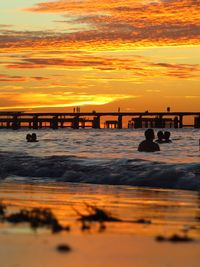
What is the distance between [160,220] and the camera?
9.43 meters

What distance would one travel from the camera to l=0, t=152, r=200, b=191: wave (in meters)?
17.7

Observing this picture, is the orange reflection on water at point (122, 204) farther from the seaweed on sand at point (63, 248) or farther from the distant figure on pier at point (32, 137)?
the distant figure on pier at point (32, 137)

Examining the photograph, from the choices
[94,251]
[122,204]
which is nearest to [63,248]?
[94,251]

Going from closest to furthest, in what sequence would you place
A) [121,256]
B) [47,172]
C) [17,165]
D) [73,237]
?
[121,256], [73,237], [47,172], [17,165]

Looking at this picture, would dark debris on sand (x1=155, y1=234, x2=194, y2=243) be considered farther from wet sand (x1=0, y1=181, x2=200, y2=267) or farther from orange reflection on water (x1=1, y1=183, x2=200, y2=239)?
orange reflection on water (x1=1, y1=183, x2=200, y2=239)

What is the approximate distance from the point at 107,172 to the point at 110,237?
40.7 feet

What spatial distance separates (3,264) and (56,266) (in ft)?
1.63

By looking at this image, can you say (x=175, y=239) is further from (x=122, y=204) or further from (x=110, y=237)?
(x=122, y=204)

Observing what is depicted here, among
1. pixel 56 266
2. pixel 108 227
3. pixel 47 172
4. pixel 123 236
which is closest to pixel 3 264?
pixel 56 266

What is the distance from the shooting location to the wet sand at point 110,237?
21.2 ft

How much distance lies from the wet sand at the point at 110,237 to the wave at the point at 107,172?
4.61m

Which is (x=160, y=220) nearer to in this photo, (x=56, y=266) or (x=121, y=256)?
(x=121, y=256)

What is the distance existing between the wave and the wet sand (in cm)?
461

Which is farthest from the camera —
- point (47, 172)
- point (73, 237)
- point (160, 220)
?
point (47, 172)
